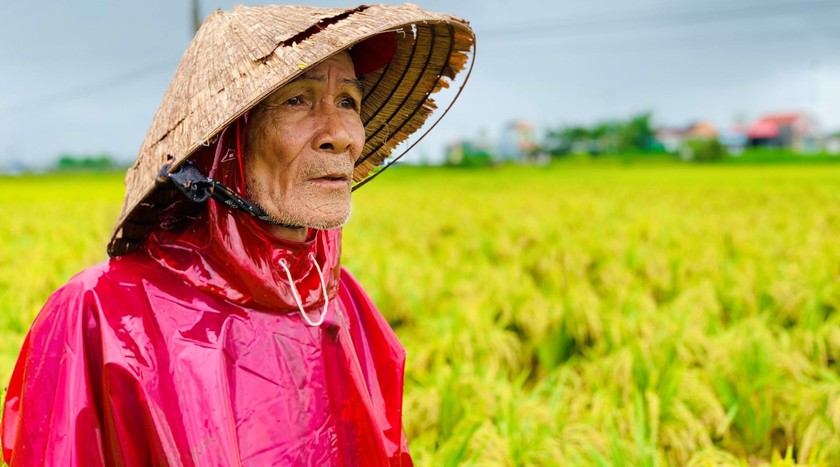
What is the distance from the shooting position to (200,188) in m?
1.10

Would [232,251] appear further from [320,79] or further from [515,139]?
[515,139]

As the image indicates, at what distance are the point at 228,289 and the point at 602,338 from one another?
289 centimetres

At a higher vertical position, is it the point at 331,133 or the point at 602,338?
the point at 331,133

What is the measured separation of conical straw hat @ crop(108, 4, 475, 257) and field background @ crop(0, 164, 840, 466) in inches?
55.0

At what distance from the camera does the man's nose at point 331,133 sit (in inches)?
45.9

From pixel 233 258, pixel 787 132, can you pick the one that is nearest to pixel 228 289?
pixel 233 258

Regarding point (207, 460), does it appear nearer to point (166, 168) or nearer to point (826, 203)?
point (166, 168)

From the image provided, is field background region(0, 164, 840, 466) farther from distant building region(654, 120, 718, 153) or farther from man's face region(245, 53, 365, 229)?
distant building region(654, 120, 718, 153)

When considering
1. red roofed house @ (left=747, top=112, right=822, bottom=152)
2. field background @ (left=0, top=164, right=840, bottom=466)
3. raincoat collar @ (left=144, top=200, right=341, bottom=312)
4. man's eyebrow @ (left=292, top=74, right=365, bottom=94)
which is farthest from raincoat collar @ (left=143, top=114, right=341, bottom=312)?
red roofed house @ (left=747, top=112, right=822, bottom=152)

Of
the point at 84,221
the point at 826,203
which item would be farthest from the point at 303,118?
the point at 826,203

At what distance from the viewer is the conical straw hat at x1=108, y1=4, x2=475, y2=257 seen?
3.52 feet

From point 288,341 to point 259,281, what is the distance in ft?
0.44

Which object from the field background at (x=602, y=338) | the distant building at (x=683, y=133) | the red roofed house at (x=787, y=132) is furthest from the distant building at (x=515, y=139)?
the field background at (x=602, y=338)

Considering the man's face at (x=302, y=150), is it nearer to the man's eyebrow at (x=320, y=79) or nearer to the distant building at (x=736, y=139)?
the man's eyebrow at (x=320, y=79)
